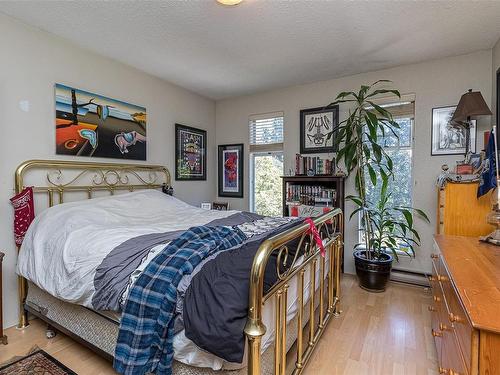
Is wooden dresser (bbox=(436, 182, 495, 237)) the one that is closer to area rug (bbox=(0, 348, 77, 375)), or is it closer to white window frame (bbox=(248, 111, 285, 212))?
white window frame (bbox=(248, 111, 285, 212))

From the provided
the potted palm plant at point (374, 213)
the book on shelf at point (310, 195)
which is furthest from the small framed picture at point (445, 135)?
the book on shelf at point (310, 195)

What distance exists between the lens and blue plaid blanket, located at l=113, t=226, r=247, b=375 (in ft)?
3.49

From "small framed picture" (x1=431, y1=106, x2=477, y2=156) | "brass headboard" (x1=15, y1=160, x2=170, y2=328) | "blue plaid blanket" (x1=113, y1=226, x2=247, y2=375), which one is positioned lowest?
"blue plaid blanket" (x1=113, y1=226, x2=247, y2=375)

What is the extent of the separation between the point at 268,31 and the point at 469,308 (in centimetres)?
223

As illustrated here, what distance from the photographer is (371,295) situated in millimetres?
2600

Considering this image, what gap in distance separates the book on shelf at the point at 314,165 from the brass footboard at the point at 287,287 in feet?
3.46

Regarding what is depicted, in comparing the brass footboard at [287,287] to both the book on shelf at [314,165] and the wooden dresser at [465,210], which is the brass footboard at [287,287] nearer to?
the wooden dresser at [465,210]

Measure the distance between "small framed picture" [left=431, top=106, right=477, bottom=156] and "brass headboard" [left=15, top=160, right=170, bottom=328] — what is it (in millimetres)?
3074

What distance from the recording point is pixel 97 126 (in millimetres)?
2547

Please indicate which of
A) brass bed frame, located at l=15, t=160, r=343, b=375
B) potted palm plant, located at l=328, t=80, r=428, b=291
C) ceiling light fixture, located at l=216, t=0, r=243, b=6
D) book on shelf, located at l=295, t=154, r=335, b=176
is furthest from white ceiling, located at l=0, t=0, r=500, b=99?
brass bed frame, located at l=15, t=160, r=343, b=375

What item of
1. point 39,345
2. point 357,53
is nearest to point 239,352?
point 39,345

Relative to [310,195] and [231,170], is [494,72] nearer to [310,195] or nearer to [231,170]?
[310,195]

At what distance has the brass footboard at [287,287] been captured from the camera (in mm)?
908

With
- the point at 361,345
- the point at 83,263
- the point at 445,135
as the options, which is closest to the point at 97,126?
the point at 83,263
